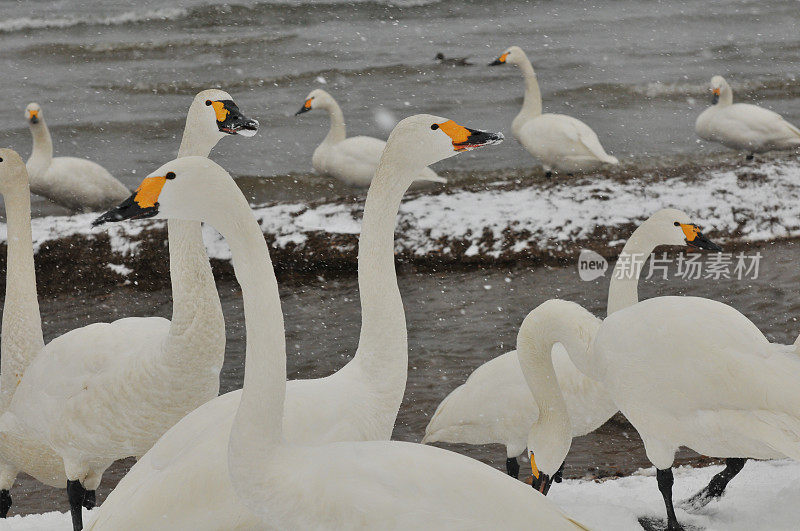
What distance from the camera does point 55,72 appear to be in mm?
18828

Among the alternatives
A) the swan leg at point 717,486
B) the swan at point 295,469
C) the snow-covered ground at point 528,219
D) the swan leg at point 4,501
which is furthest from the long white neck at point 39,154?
the swan at point 295,469

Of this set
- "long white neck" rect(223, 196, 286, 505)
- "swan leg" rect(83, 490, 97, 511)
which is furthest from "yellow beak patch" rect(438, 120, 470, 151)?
"swan leg" rect(83, 490, 97, 511)

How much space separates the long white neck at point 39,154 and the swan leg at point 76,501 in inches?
283

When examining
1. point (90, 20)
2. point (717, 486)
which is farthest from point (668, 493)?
point (90, 20)

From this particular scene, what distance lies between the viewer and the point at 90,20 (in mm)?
22531

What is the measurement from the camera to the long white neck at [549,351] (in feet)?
12.8

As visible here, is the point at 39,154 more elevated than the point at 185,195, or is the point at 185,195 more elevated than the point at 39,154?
the point at 185,195

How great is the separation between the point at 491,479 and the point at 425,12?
69.8ft

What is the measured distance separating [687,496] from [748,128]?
7.71 meters

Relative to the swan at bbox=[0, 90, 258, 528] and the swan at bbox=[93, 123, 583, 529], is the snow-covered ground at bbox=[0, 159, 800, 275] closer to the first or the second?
the swan at bbox=[0, 90, 258, 528]

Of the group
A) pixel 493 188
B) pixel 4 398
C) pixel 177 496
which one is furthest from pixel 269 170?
pixel 177 496

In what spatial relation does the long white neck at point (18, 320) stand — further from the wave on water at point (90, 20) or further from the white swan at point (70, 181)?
the wave on water at point (90, 20)

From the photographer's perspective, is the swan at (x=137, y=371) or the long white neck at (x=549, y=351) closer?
the swan at (x=137, y=371)

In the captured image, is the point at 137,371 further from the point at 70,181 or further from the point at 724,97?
the point at 724,97
